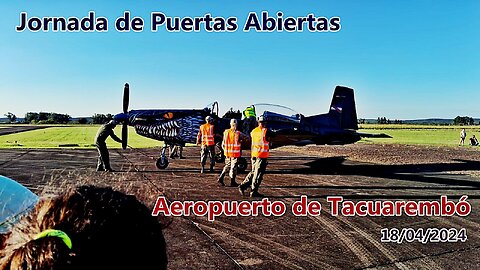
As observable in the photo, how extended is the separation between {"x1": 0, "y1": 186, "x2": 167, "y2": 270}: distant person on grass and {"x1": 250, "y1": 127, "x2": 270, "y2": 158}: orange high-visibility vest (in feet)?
23.8

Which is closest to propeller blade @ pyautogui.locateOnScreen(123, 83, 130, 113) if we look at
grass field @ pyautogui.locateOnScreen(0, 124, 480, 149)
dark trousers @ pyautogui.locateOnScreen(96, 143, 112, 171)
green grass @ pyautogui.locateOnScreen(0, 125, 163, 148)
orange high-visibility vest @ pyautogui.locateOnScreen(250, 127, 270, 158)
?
dark trousers @ pyautogui.locateOnScreen(96, 143, 112, 171)

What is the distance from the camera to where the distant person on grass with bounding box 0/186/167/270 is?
808mm

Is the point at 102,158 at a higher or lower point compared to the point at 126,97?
lower

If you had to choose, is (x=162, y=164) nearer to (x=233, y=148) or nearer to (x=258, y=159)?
(x=233, y=148)

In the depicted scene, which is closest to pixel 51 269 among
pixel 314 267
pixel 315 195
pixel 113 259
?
pixel 113 259

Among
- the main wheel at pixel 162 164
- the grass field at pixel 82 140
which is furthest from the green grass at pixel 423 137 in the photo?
the main wheel at pixel 162 164

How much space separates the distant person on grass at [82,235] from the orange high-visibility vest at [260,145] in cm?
726

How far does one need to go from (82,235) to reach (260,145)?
750 centimetres

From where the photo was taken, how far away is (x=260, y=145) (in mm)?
8281

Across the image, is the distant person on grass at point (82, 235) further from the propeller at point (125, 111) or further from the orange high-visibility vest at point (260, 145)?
the propeller at point (125, 111)

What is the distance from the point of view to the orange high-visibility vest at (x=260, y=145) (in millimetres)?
8250

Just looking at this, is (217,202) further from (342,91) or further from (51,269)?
(342,91)

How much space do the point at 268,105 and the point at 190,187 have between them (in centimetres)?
525

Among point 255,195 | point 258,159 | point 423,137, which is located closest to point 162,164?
point 255,195
